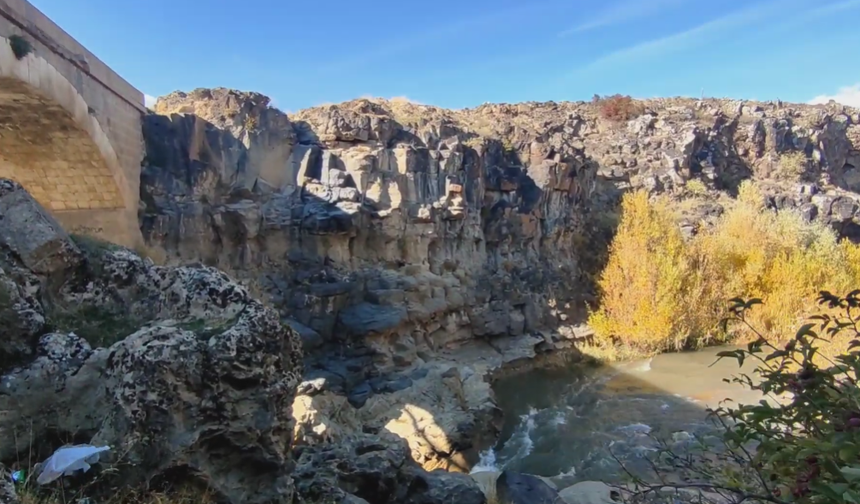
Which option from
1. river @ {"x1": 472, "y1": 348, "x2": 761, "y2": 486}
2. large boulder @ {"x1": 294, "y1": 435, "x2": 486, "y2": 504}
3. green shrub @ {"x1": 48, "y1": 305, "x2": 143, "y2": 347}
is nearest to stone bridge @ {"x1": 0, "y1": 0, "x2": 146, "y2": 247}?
green shrub @ {"x1": 48, "y1": 305, "x2": 143, "y2": 347}

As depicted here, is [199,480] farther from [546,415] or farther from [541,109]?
[541,109]

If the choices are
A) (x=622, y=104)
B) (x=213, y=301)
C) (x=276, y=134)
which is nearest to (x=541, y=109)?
(x=622, y=104)

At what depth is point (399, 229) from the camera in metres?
16.8

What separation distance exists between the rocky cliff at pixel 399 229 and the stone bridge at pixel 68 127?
802 millimetres

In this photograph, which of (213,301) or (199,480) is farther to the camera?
(213,301)

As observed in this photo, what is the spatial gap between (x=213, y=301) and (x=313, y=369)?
9671 millimetres

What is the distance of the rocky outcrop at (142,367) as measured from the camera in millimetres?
2977

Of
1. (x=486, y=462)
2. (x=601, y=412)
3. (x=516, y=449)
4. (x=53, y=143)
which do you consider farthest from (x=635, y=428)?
(x=53, y=143)

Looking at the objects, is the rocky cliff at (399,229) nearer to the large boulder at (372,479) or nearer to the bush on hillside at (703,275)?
the bush on hillside at (703,275)

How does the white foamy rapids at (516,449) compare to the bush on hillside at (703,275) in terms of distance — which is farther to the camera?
the bush on hillside at (703,275)

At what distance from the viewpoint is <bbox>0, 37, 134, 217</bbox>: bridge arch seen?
29.7 feet

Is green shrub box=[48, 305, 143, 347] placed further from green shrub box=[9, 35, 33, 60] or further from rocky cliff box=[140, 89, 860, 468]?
green shrub box=[9, 35, 33, 60]

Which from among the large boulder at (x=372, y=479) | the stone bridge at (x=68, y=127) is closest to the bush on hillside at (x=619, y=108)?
the stone bridge at (x=68, y=127)

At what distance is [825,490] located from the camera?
1567 millimetres
